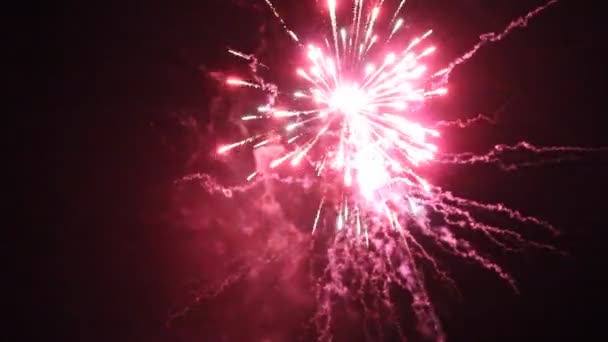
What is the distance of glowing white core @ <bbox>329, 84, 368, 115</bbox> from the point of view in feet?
31.6

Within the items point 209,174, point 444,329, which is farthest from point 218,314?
point 444,329

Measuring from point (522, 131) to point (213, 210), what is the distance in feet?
25.4

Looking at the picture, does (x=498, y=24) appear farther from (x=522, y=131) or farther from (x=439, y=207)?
(x=439, y=207)

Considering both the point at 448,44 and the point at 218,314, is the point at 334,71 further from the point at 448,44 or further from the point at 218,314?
the point at 218,314

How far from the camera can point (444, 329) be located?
13977 mm

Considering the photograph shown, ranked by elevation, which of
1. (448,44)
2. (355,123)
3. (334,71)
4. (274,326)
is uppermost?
(448,44)

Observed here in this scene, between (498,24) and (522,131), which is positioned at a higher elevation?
(498,24)

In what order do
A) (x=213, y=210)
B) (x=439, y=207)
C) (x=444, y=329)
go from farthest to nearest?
(x=444, y=329)
(x=213, y=210)
(x=439, y=207)

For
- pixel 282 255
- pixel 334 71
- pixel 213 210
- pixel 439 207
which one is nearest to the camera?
pixel 334 71

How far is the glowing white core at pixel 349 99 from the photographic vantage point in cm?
963

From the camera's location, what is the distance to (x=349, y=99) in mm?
9672

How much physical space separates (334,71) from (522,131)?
17.4 ft

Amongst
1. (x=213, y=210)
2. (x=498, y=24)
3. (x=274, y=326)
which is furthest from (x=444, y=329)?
(x=498, y=24)

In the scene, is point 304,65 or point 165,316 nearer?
point 304,65
